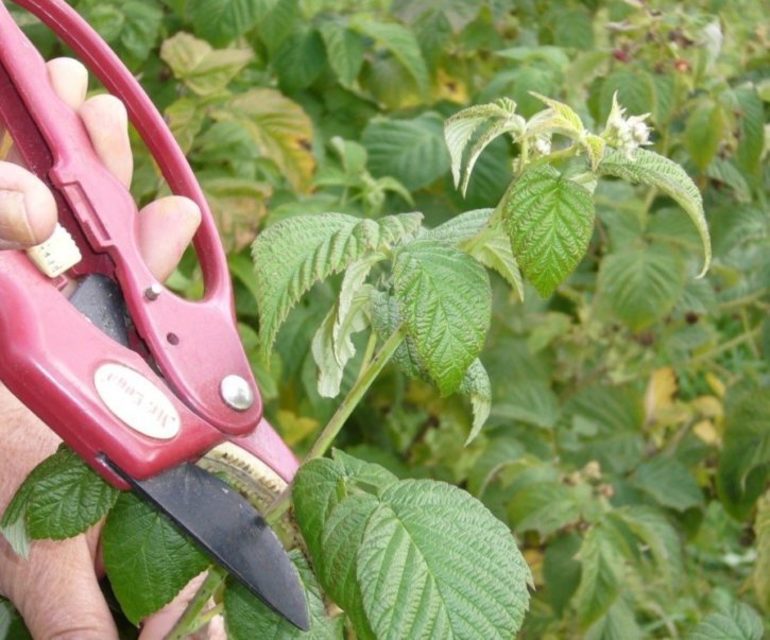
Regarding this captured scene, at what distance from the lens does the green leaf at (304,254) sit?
2.56ft

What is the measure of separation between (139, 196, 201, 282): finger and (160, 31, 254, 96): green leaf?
644 millimetres

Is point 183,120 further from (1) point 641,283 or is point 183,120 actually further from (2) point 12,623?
(2) point 12,623

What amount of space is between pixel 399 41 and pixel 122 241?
0.88 metres

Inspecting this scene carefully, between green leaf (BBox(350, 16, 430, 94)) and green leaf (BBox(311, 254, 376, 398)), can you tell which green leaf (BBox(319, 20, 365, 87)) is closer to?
green leaf (BBox(350, 16, 430, 94))

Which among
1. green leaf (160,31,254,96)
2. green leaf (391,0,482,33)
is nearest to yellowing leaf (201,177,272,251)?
green leaf (160,31,254,96)

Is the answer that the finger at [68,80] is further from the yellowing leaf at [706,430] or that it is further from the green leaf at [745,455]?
the yellowing leaf at [706,430]

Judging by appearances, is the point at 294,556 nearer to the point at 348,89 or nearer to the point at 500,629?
the point at 500,629

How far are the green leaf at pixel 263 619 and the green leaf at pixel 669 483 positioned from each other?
3.00 ft

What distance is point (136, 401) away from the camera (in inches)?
30.3

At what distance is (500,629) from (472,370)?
8.2 inches

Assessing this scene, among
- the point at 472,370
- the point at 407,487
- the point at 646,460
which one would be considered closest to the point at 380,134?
the point at 646,460

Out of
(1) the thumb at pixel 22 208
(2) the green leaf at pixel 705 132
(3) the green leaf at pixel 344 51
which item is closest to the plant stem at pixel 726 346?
(2) the green leaf at pixel 705 132

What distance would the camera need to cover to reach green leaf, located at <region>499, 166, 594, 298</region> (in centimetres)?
72

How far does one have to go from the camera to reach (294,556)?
848 millimetres
